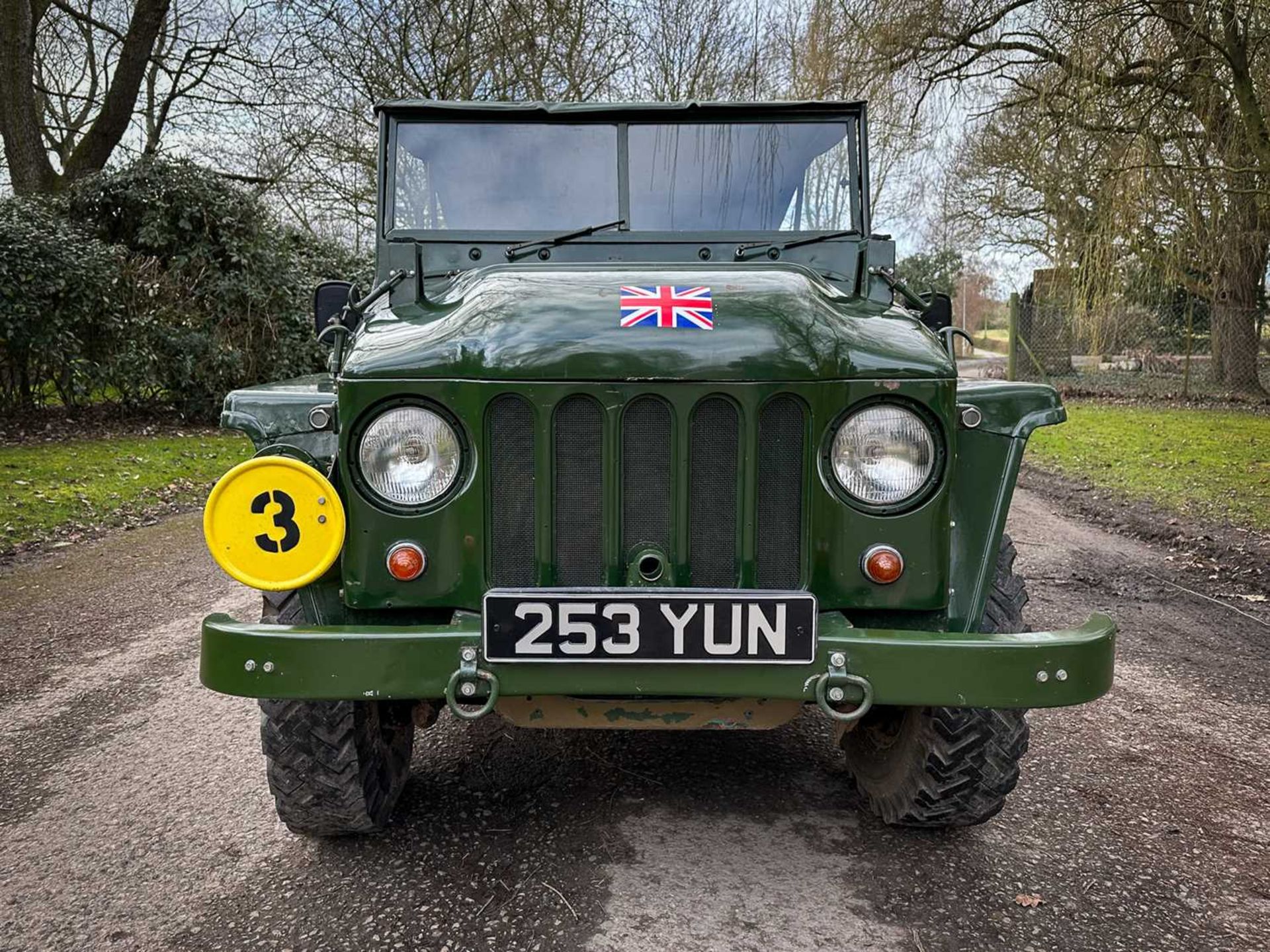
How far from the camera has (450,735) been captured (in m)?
3.72

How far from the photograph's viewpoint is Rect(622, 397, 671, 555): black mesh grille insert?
2.45 meters

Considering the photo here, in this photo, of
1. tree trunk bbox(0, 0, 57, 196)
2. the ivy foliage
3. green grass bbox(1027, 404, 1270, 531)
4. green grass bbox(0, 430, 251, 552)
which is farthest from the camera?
tree trunk bbox(0, 0, 57, 196)

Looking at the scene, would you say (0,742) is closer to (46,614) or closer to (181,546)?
(46,614)

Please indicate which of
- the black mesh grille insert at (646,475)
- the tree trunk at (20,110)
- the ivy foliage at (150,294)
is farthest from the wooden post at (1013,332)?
the black mesh grille insert at (646,475)

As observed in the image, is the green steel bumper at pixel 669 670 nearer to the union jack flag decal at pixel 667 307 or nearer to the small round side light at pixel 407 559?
the small round side light at pixel 407 559

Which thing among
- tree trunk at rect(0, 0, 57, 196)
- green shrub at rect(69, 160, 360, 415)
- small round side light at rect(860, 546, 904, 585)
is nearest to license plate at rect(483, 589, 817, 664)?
small round side light at rect(860, 546, 904, 585)

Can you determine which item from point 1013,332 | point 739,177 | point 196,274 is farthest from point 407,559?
point 1013,332

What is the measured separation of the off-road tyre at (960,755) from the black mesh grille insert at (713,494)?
28.6 inches

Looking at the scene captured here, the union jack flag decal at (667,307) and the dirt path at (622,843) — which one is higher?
the union jack flag decal at (667,307)

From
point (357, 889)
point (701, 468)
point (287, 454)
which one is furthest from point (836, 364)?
point (357, 889)

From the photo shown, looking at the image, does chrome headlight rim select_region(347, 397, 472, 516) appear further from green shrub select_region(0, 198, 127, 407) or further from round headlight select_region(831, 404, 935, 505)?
green shrub select_region(0, 198, 127, 407)

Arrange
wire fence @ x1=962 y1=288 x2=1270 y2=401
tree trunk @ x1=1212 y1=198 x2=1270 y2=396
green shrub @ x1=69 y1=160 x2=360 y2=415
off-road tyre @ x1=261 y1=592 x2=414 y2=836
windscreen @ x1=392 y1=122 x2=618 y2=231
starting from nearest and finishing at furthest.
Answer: off-road tyre @ x1=261 y1=592 x2=414 y2=836
windscreen @ x1=392 y1=122 x2=618 y2=231
green shrub @ x1=69 y1=160 x2=360 y2=415
tree trunk @ x1=1212 y1=198 x2=1270 y2=396
wire fence @ x1=962 y1=288 x2=1270 y2=401

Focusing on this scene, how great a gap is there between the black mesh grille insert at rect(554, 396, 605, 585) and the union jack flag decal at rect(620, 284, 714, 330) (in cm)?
26

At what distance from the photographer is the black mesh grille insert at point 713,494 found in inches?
96.4
